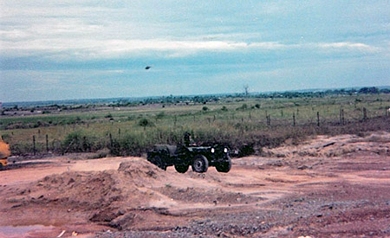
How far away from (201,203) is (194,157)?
692 cm

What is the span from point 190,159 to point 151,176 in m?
4.10

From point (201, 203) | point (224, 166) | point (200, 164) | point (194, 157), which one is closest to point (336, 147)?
point (224, 166)

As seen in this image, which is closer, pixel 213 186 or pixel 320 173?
pixel 213 186

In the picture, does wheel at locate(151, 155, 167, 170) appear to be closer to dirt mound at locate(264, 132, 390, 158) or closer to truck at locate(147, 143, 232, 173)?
truck at locate(147, 143, 232, 173)

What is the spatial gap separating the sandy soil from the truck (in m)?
0.74

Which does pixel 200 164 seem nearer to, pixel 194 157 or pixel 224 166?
pixel 194 157

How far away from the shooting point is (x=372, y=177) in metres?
24.5

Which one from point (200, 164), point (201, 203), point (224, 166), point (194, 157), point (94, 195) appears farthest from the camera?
point (224, 166)

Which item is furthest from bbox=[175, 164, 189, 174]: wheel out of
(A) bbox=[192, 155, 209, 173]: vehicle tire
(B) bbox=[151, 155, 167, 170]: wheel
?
(A) bbox=[192, 155, 209, 173]: vehicle tire

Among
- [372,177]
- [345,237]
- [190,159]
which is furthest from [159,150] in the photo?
[345,237]

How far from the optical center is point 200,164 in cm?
2500

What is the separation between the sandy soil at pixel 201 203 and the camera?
14.8 meters

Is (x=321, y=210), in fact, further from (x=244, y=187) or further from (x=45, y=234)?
(x=45, y=234)

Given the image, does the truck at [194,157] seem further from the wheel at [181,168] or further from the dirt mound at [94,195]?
the dirt mound at [94,195]
